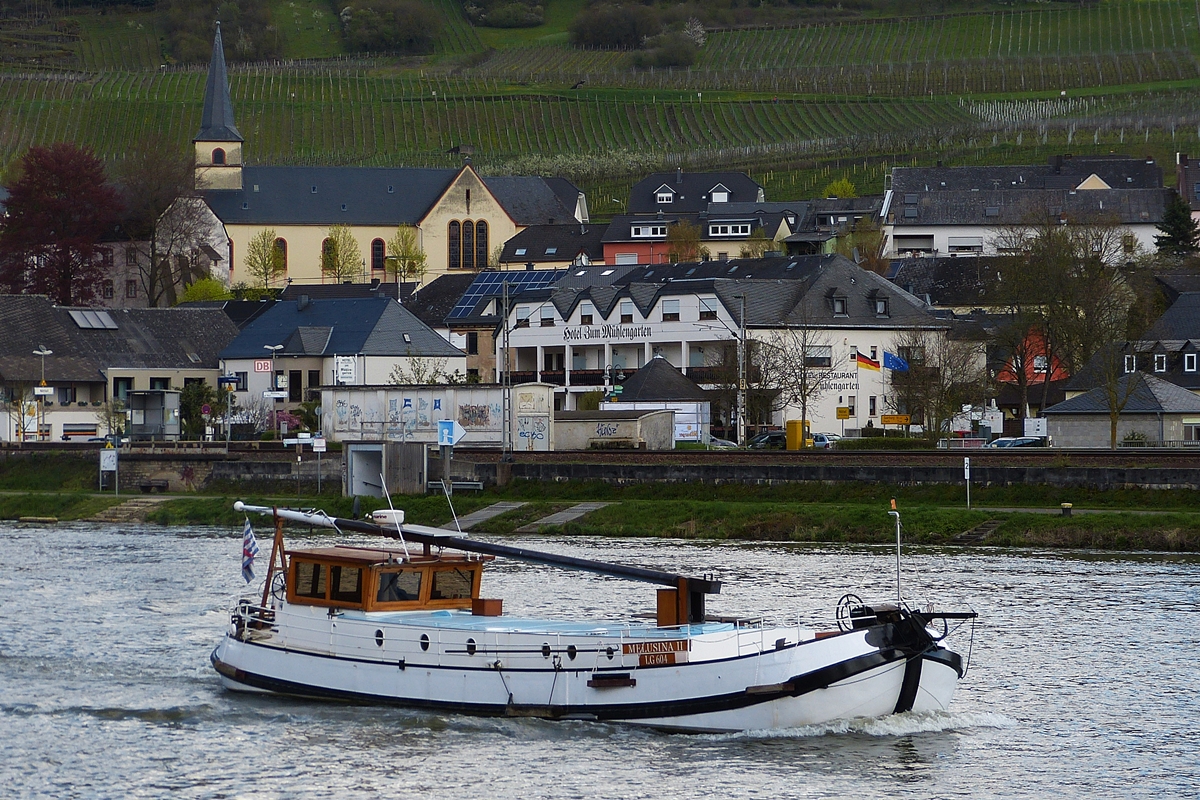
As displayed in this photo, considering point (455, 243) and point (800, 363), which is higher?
point (455, 243)

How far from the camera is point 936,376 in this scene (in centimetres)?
9450

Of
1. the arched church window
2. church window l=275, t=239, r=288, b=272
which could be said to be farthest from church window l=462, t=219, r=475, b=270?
church window l=275, t=239, r=288, b=272

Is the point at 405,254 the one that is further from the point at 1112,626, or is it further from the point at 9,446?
the point at 1112,626

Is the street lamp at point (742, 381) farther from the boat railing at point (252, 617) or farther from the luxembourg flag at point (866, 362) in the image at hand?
the boat railing at point (252, 617)

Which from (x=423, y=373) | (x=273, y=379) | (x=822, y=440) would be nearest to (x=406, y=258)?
(x=273, y=379)

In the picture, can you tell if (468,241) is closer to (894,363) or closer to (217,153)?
(217,153)

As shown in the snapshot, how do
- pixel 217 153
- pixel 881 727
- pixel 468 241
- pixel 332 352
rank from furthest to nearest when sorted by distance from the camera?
pixel 217 153, pixel 468 241, pixel 332 352, pixel 881 727

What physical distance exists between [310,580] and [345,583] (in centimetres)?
80

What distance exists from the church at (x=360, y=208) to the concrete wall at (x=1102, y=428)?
97225mm

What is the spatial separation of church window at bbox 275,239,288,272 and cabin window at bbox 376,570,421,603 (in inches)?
5409

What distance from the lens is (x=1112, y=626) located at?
1640 inches

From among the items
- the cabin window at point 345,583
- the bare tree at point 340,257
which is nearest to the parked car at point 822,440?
the cabin window at point 345,583

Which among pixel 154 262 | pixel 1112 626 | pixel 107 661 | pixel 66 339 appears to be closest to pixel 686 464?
pixel 1112 626

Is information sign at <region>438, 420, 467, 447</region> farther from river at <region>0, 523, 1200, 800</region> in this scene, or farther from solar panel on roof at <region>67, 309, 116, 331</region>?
solar panel on roof at <region>67, 309, 116, 331</region>
